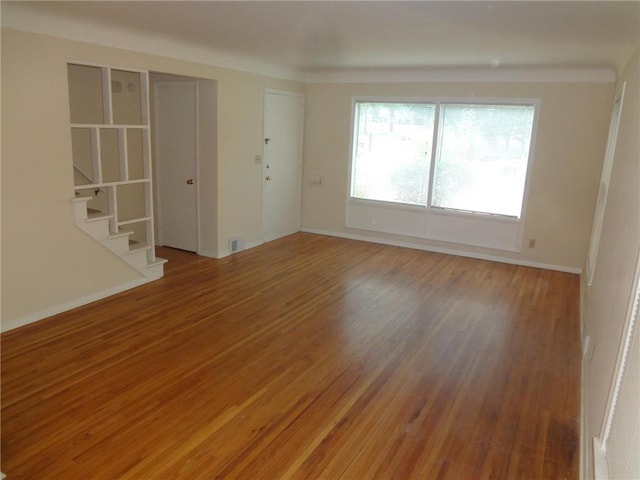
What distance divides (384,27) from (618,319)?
8.94 feet

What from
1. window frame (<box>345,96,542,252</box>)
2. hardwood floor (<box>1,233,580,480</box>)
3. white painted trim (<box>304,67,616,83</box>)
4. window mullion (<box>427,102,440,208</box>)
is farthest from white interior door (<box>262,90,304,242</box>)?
window mullion (<box>427,102,440,208</box>)

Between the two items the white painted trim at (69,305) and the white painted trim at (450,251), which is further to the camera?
the white painted trim at (450,251)

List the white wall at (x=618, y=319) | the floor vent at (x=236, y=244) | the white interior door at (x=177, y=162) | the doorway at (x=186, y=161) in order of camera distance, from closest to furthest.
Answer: the white wall at (x=618, y=319), the doorway at (x=186, y=161), the white interior door at (x=177, y=162), the floor vent at (x=236, y=244)

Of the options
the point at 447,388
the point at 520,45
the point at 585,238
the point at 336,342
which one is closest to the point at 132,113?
the point at 336,342

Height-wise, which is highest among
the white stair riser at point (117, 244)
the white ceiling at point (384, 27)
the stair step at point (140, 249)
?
the white ceiling at point (384, 27)

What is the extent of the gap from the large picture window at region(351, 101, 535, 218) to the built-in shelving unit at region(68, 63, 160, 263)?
3236 millimetres

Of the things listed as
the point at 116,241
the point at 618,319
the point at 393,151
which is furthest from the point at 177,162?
the point at 618,319

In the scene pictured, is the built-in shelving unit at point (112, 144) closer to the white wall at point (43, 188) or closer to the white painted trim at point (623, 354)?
the white wall at point (43, 188)

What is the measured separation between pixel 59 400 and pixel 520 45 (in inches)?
183

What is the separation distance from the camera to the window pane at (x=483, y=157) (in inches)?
239

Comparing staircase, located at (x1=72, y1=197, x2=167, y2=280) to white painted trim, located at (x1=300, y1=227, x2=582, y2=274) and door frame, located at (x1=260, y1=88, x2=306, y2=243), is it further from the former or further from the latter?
white painted trim, located at (x1=300, y1=227, x2=582, y2=274)

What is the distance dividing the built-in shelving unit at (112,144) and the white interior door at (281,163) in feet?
5.73

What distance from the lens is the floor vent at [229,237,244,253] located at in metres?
6.24

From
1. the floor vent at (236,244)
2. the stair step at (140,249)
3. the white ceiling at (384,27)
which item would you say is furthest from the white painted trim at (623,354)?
the floor vent at (236,244)
